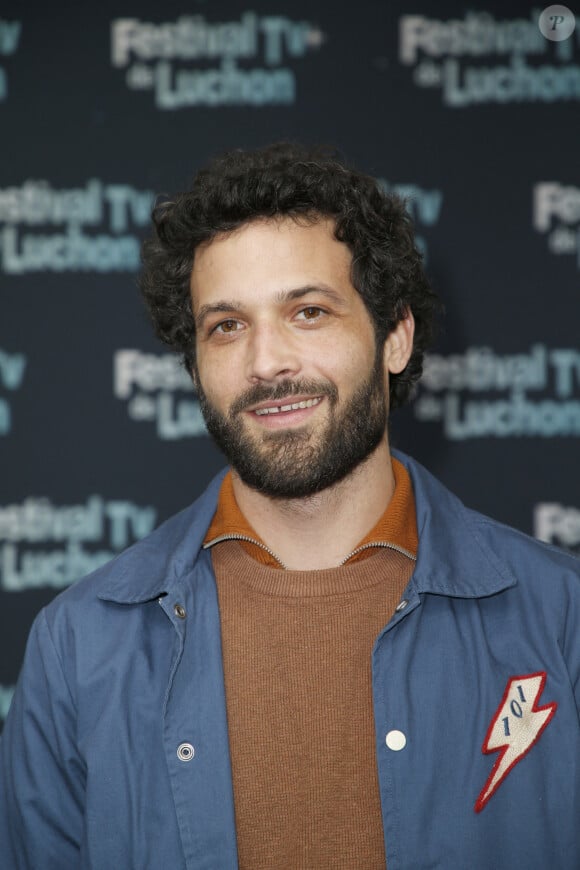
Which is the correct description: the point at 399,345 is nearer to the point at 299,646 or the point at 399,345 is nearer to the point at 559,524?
the point at 299,646

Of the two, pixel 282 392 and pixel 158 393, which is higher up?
pixel 158 393

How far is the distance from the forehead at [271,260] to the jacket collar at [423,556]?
40cm

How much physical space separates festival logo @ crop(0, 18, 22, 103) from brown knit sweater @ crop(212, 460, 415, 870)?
1.89 m

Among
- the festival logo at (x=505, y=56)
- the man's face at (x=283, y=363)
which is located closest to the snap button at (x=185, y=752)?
the man's face at (x=283, y=363)

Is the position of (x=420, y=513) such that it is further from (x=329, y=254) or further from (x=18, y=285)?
(x=18, y=285)

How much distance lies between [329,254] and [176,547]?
585 mm

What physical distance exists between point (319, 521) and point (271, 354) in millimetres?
302

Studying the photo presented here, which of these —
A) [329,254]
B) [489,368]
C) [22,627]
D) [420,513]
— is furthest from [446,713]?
[22,627]

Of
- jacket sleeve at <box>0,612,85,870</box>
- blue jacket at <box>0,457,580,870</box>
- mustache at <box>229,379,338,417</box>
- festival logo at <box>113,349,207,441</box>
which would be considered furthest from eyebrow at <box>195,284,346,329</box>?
festival logo at <box>113,349,207,441</box>

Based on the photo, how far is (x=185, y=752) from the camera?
58.7 inches

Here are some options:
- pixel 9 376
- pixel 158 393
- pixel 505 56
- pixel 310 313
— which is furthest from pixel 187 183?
pixel 310 313

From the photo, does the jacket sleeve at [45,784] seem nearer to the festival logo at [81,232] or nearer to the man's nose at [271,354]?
the man's nose at [271,354]

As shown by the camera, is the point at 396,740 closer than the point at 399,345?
Yes

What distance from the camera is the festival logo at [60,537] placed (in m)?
2.85
